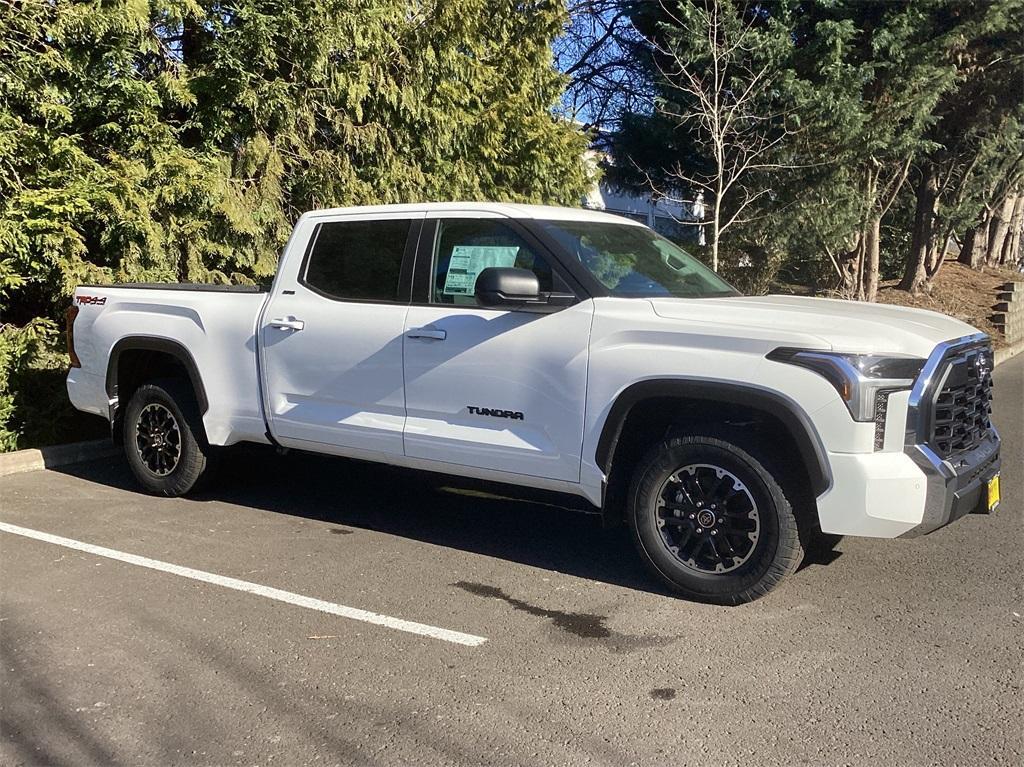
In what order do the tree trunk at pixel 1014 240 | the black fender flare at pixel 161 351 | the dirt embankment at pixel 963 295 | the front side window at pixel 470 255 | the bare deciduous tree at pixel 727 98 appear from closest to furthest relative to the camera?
1. the front side window at pixel 470 255
2. the black fender flare at pixel 161 351
3. the bare deciduous tree at pixel 727 98
4. the dirt embankment at pixel 963 295
5. the tree trunk at pixel 1014 240

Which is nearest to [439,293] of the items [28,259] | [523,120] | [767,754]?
[767,754]

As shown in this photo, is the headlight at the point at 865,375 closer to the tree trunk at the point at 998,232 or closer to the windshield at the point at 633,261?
the windshield at the point at 633,261

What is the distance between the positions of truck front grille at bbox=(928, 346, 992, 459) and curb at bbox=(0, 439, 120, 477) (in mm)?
6423

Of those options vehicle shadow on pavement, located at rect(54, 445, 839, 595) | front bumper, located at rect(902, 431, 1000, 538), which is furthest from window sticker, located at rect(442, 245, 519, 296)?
front bumper, located at rect(902, 431, 1000, 538)

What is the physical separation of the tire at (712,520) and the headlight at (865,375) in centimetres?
51

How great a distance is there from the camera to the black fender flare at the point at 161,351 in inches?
239

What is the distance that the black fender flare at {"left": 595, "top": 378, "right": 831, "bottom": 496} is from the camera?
4.10 m

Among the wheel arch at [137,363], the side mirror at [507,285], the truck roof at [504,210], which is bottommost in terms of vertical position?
the wheel arch at [137,363]

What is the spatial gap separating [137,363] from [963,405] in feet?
17.1

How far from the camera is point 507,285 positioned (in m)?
4.55

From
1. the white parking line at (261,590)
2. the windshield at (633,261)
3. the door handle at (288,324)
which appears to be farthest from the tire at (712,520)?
the door handle at (288,324)

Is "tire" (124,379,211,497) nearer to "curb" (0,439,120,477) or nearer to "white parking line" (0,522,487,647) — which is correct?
"white parking line" (0,522,487,647)

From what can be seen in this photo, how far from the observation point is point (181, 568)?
5.02 meters

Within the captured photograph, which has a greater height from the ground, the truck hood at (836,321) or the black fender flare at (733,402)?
the truck hood at (836,321)
